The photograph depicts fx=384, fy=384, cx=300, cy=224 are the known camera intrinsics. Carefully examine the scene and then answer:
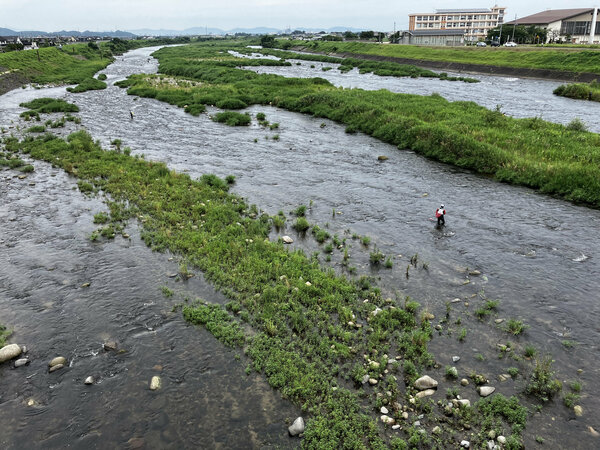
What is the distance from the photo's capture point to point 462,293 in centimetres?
1359

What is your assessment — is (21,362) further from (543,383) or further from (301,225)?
(543,383)

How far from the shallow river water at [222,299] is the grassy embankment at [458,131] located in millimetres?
1713

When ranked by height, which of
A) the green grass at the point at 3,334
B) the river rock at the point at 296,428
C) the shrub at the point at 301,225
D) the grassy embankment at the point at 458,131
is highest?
the grassy embankment at the point at 458,131

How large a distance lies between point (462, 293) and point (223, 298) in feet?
27.7

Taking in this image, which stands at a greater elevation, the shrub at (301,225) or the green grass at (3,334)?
the shrub at (301,225)

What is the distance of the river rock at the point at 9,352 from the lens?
432 inches

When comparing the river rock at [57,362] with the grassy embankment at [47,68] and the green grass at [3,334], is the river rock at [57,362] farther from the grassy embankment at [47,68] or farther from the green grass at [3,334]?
the grassy embankment at [47,68]

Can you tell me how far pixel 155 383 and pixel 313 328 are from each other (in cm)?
471

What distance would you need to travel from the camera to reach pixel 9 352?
435 inches

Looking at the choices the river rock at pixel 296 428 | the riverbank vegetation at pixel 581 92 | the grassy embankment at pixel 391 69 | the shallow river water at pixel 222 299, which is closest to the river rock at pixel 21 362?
the shallow river water at pixel 222 299

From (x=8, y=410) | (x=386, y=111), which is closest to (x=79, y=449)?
(x=8, y=410)

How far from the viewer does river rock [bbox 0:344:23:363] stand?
11.0m

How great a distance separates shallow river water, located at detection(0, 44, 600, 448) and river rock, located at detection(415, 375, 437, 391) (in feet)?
3.11

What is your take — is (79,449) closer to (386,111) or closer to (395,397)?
(395,397)
